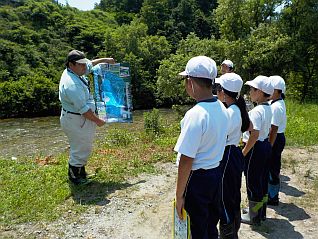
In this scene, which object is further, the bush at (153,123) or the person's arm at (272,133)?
the bush at (153,123)

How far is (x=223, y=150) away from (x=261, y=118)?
4.32 ft

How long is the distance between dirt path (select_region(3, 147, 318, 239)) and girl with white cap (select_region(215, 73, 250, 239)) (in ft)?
2.23

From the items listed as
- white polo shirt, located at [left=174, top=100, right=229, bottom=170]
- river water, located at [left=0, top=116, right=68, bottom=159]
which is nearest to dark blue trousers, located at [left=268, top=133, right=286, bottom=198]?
white polo shirt, located at [left=174, top=100, right=229, bottom=170]

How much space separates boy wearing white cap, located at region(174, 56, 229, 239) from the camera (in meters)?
2.67

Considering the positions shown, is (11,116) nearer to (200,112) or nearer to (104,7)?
(200,112)

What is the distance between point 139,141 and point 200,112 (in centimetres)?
713

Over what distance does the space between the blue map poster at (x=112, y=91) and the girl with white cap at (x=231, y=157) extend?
8.00ft

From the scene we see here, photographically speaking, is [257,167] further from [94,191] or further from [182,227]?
[94,191]

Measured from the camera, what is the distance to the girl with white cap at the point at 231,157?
12.2 ft

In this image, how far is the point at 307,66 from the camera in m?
25.3

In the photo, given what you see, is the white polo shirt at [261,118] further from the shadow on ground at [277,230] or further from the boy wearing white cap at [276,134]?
the shadow on ground at [277,230]

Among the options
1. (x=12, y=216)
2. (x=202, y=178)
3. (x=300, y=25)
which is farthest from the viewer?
(x=300, y=25)

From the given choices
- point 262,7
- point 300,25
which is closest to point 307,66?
point 300,25

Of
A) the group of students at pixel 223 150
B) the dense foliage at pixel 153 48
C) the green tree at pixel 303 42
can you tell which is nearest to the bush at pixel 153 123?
the group of students at pixel 223 150
